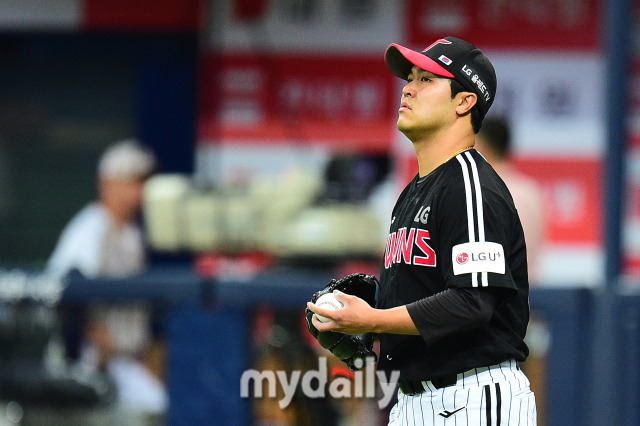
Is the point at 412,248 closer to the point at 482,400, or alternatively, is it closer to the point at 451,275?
the point at 451,275

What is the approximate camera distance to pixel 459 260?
2.14 metres

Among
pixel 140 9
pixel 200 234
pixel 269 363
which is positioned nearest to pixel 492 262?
pixel 269 363

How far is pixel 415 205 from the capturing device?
91.2 inches

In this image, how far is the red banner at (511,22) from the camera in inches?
255

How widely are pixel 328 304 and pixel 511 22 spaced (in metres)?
Answer: 4.69

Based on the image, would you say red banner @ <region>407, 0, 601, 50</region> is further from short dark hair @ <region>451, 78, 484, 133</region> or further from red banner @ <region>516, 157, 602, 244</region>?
short dark hair @ <region>451, 78, 484, 133</region>

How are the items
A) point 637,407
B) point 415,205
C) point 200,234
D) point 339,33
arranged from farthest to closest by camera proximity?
point 339,33
point 200,234
point 637,407
point 415,205

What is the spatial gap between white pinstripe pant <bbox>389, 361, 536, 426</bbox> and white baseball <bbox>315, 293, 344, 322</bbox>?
0.31 metres

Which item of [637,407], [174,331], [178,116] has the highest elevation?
[178,116]

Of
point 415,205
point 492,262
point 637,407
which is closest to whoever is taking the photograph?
point 492,262

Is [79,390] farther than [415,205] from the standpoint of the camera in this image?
Yes

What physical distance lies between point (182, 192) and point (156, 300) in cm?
141

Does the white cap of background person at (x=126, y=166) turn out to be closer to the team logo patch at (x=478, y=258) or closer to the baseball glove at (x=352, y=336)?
the baseball glove at (x=352, y=336)

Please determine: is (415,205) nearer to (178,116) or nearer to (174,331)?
(174,331)
